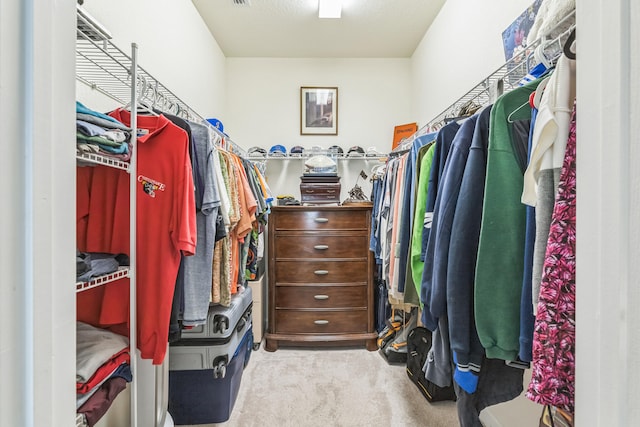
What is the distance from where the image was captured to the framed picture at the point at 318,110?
3039mm

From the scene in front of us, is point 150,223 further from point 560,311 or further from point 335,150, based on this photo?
point 335,150

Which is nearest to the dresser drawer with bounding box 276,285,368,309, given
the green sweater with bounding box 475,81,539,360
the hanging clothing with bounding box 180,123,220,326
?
the hanging clothing with bounding box 180,123,220,326

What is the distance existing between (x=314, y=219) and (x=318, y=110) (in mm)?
1274

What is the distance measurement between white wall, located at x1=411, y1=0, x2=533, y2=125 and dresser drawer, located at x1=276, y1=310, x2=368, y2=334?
1.94 metres

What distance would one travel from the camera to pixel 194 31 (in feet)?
7.48

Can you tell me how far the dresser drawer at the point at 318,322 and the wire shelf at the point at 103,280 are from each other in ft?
5.38

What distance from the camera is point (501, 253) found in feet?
2.49

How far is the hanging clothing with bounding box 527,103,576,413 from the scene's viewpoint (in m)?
0.53

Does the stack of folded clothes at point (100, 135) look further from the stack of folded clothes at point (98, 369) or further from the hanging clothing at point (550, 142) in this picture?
the hanging clothing at point (550, 142)
